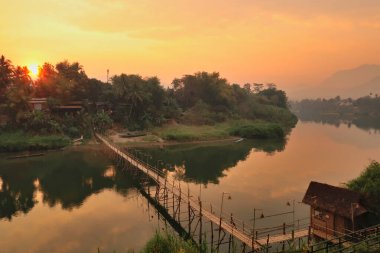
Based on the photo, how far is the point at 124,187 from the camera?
4625 cm

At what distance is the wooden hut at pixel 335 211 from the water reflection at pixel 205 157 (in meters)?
23.4

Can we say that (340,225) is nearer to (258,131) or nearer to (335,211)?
(335,211)

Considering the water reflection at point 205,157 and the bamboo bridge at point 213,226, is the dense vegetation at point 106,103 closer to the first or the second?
the water reflection at point 205,157

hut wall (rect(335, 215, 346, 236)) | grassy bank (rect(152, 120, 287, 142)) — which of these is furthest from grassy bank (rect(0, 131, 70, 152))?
hut wall (rect(335, 215, 346, 236))

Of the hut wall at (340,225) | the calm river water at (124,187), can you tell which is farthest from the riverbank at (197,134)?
the hut wall at (340,225)

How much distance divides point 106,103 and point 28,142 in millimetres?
25372

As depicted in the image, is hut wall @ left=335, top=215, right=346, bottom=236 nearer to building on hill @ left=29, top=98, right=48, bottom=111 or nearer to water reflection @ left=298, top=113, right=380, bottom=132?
building on hill @ left=29, top=98, right=48, bottom=111

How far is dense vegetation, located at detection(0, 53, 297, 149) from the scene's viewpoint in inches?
2997

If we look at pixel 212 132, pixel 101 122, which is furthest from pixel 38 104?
pixel 212 132

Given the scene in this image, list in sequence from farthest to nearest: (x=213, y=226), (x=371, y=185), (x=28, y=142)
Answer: (x=28, y=142) → (x=213, y=226) → (x=371, y=185)

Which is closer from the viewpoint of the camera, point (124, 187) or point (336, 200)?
point (336, 200)

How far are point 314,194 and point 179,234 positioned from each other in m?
11.5

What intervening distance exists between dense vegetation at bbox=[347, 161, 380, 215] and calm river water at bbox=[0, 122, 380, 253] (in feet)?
25.7

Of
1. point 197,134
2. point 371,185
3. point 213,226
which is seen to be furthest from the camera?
point 197,134
